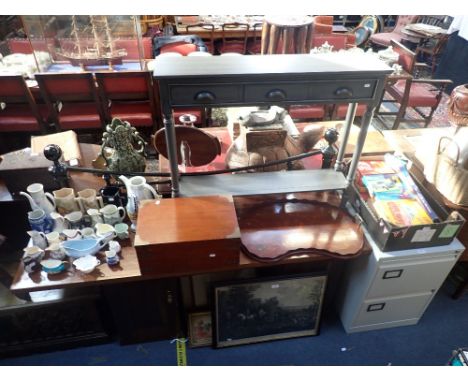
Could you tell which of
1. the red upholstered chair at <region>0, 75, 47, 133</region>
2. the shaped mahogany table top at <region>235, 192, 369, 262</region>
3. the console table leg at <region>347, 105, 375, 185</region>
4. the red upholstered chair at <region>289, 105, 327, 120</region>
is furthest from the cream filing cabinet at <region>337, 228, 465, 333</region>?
the red upholstered chair at <region>0, 75, 47, 133</region>

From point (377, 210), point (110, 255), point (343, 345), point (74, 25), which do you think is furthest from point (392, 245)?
point (74, 25)

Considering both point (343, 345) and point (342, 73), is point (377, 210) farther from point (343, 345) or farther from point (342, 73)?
point (343, 345)

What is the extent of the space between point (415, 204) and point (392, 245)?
25 centimetres

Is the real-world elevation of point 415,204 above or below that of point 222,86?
below

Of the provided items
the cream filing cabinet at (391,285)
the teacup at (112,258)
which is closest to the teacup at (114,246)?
the teacup at (112,258)

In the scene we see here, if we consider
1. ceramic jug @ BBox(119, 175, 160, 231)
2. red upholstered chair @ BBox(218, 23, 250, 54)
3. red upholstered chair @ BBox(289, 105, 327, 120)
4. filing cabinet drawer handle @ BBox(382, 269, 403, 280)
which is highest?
ceramic jug @ BBox(119, 175, 160, 231)

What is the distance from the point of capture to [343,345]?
1794 mm

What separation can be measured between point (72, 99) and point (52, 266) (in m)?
1.90

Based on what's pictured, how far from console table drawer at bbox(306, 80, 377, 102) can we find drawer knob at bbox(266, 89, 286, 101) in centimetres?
10

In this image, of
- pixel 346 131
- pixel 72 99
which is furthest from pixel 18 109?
pixel 346 131

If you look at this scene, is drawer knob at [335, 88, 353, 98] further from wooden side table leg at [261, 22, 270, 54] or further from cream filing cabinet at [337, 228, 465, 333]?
wooden side table leg at [261, 22, 270, 54]

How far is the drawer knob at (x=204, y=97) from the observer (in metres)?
1.19

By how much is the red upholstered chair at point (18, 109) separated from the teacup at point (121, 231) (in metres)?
1.89

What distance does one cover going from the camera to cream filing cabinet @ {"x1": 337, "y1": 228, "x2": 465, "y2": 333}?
149 centimetres
